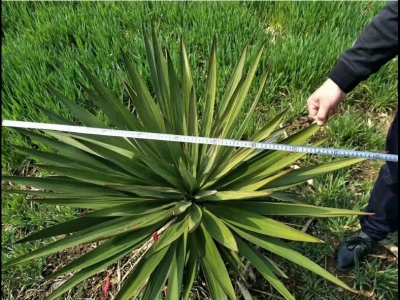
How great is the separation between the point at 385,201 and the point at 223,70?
1107mm

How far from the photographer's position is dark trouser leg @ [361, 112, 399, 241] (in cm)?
162

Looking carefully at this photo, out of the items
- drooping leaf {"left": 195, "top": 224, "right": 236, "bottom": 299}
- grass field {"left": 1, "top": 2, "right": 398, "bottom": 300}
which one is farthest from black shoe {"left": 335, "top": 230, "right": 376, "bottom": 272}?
drooping leaf {"left": 195, "top": 224, "right": 236, "bottom": 299}

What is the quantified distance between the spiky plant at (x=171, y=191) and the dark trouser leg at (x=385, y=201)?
0.18m

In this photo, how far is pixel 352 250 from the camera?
1952 millimetres

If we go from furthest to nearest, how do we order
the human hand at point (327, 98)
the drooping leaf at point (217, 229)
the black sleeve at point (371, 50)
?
1. the human hand at point (327, 98)
2. the drooping leaf at point (217, 229)
3. the black sleeve at point (371, 50)

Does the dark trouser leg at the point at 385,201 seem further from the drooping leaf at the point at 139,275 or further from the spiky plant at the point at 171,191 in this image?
the drooping leaf at the point at 139,275

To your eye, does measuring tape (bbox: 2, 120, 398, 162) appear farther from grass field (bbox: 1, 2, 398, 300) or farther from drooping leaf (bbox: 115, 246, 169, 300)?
grass field (bbox: 1, 2, 398, 300)

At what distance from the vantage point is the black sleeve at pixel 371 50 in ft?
4.40

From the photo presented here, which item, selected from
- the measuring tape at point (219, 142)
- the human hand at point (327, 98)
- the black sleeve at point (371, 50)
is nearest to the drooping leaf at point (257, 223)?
the measuring tape at point (219, 142)

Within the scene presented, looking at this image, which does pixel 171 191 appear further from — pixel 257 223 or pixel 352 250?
pixel 352 250

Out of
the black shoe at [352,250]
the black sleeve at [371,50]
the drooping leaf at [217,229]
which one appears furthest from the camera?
the black shoe at [352,250]

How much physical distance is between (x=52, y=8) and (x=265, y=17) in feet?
4.36

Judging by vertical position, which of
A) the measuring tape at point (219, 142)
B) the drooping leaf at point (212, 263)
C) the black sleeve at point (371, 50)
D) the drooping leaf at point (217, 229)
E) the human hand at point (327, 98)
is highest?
the black sleeve at point (371, 50)

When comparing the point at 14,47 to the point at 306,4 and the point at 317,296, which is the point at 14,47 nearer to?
the point at 306,4
